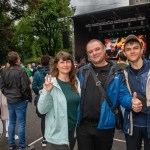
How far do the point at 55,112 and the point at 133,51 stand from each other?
1.06m

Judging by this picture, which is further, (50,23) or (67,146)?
(50,23)

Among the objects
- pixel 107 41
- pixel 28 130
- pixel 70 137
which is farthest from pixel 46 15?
pixel 70 137

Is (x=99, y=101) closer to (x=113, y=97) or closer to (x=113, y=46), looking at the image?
(x=113, y=97)

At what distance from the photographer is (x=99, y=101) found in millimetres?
3111

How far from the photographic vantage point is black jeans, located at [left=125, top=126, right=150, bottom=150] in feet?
10.0

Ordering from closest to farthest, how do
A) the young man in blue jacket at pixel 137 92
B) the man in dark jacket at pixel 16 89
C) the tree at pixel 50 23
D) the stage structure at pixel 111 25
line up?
the young man in blue jacket at pixel 137 92
the man in dark jacket at pixel 16 89
the stage structure at pixel 111 25
the tree at pixel 50 23

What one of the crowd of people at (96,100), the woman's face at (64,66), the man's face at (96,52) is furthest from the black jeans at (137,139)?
the woman's face at (64,66)

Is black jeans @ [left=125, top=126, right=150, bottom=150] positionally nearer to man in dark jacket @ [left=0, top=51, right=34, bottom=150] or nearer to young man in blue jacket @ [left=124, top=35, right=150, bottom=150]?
young man in blue jacket @ [left=124, top=35, right=150, bottom=150]

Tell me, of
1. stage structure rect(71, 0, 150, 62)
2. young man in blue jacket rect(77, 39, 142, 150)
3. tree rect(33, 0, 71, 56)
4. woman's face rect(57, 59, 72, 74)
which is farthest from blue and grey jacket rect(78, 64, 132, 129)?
tree rect(33, 0, 71, 56)

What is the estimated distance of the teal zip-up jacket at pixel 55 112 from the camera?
126 inches

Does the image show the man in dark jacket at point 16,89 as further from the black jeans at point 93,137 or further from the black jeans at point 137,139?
the black jeans at point 137,139

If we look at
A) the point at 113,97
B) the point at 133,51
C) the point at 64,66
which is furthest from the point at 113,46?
the point at 113,97

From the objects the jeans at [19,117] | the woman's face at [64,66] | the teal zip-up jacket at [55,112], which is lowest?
the jeans at [19,117]

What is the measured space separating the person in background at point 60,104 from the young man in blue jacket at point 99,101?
0.13 metres
